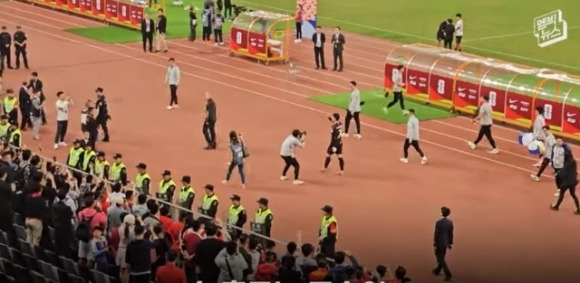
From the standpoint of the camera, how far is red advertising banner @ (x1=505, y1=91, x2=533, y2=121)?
36.3 m

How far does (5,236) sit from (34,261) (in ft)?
4.63

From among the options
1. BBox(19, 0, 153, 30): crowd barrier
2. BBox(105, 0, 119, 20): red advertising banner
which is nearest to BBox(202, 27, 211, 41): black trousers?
BBox(19, 0, 153, 30): crowd barrier

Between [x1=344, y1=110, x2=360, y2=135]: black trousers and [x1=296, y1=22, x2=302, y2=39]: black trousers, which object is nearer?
[x1=344, y1=110, x2=360, y2=135]: black trousers

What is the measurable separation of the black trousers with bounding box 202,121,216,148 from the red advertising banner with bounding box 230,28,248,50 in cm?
1313

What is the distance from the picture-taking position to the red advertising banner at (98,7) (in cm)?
5433

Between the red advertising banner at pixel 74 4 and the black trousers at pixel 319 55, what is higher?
the red advertising banner at pixel 74 4

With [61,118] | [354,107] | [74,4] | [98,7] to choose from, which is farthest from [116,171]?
[74,4]

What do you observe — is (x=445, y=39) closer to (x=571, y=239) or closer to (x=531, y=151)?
(x=531, y=151)

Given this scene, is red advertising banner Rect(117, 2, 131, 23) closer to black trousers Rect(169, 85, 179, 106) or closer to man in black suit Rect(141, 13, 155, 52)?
man in black suit Rect(141, 13, 155, 52)

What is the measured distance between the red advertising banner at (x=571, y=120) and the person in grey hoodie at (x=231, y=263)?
1874cm

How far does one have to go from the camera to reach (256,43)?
45.8 metres

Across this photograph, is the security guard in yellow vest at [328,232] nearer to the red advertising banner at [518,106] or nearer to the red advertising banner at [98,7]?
the red advertising banner at [518,106]

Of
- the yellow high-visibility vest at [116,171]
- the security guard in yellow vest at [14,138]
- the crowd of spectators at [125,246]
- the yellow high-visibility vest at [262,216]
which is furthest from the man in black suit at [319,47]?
the crowd of spectators at [125,246]

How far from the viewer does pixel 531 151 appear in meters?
32.9
